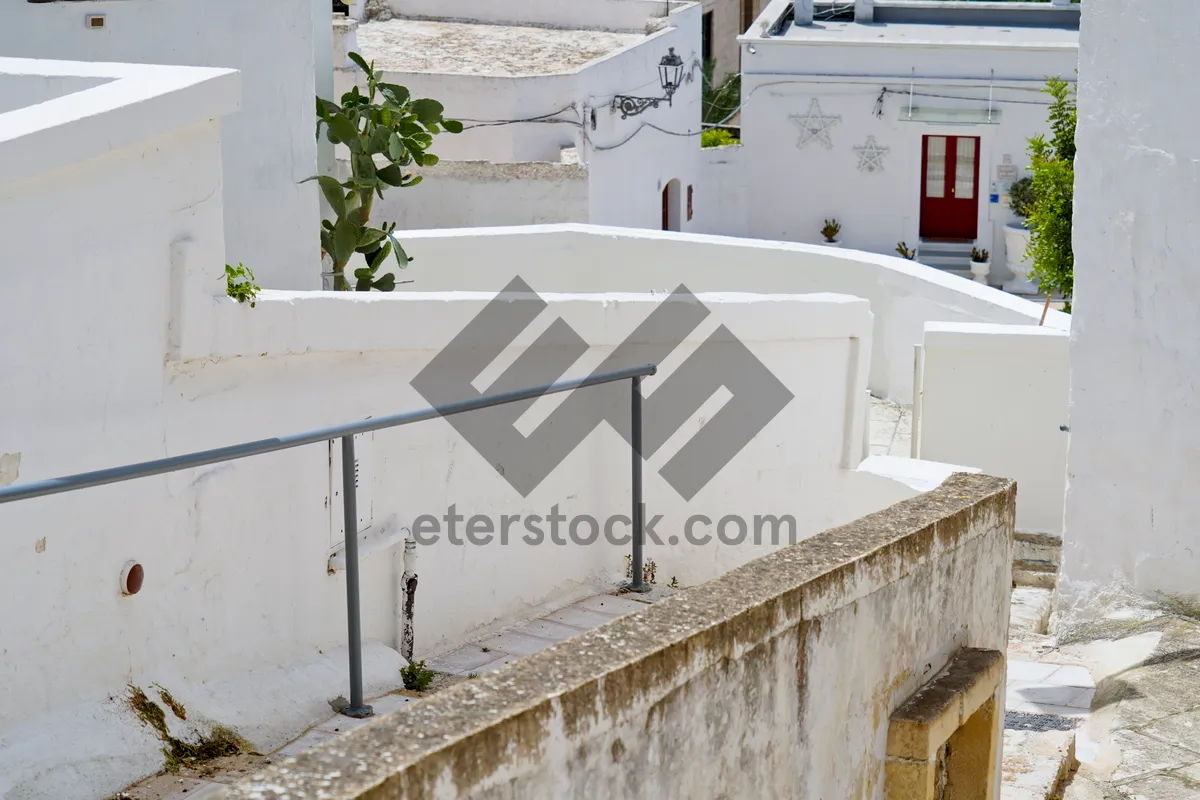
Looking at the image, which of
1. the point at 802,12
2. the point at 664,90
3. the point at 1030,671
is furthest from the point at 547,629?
the point at 802,12

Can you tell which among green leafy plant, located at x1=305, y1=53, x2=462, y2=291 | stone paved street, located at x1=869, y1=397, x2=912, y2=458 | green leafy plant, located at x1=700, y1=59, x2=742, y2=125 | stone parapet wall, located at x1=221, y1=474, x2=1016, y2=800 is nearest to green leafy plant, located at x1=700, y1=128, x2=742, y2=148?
green leafy plant, located at x1=700, y1=59, x2=742, y2=125

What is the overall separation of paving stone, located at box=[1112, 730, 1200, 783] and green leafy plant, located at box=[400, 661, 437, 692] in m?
2.93

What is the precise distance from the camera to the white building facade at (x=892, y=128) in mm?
21438

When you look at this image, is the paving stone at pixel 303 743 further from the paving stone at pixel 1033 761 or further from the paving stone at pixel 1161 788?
the paving stone at pixel 1161 788

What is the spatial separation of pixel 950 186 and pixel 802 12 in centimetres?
357

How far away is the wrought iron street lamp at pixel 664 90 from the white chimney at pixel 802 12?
10.9ft

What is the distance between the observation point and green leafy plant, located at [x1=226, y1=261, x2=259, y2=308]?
4.83 metres

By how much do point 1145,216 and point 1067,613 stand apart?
2.08 meters

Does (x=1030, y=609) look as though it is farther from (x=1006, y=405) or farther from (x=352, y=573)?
A: (x=352, y=573)

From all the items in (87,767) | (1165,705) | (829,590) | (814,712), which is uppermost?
(829,590)

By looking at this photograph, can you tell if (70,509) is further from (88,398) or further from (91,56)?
(91,56)

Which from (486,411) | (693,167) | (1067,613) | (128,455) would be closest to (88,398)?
(128,455)

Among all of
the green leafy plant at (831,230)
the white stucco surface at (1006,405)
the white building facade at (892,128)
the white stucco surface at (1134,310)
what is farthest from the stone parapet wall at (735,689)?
the green leafy plant at (831,230)

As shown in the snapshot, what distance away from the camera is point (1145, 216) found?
→ 7258 mm
